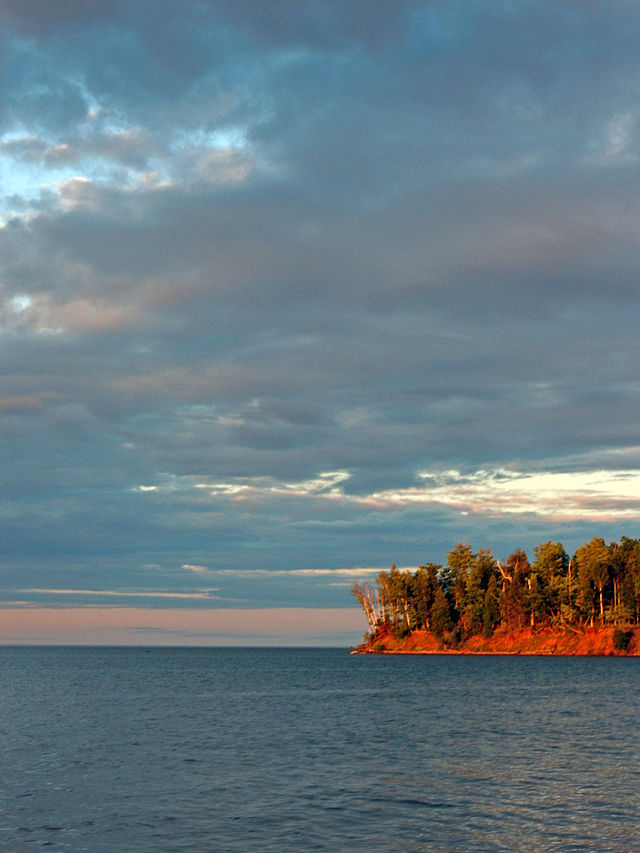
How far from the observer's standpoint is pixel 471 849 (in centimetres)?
3266

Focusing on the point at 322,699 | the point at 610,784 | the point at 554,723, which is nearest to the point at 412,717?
the point at 554,723

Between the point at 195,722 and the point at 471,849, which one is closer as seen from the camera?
the point at 471,849

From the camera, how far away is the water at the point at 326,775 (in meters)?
35.0

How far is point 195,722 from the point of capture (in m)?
81.3

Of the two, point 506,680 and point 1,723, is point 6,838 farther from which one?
point 506,680

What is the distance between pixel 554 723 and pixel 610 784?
31199mm

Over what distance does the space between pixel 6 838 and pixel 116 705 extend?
2873 inches

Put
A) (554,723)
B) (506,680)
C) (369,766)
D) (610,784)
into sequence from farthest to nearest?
(506,680) → (554,723) → (369,766) → (610,784)

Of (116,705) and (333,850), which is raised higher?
(333,850)

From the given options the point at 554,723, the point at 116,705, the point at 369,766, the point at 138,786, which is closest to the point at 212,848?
the point at 138,786

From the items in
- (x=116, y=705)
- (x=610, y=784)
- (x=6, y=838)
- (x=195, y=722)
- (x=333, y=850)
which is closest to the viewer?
(x=333, y=850)

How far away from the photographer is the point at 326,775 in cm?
4938

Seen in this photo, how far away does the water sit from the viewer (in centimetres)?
3497

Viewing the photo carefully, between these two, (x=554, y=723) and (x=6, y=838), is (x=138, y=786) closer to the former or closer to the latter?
(x=6, y=838)
